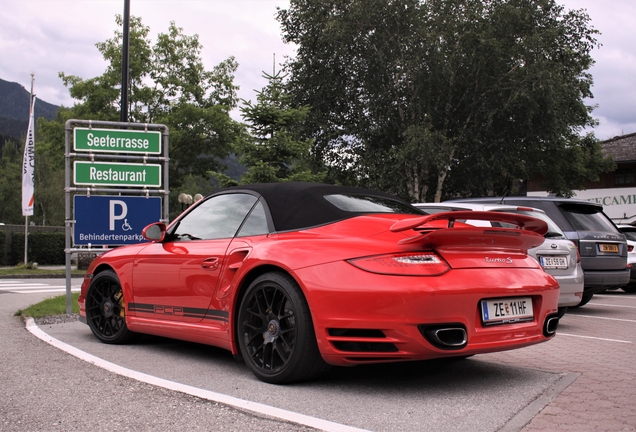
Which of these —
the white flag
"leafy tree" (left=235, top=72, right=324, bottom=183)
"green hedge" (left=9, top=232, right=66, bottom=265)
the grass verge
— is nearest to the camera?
the grass verge

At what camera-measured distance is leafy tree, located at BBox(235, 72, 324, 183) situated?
1411 centimetres

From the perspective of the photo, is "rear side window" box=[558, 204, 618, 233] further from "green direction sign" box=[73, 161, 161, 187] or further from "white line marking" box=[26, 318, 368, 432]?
"white line marking" box=[26, 318, 368, 432]

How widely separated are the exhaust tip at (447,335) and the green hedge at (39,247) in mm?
31086

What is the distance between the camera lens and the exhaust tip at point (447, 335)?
4105 millimetres

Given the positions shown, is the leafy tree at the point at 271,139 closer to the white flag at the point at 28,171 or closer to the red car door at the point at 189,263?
the red car door at the point at 189,263

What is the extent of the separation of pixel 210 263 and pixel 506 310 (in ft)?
7.18

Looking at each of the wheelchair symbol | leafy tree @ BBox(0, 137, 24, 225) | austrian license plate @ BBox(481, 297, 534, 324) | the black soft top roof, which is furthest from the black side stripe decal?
leafy tree @ BBox(0, 137, 24, 225)

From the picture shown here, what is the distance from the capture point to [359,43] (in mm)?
30953

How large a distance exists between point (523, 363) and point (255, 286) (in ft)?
7.78

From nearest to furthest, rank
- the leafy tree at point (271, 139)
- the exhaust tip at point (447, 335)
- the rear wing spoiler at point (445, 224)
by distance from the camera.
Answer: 1. the exhaust tip at point (447, 335)
2. the rear wing spoiler at point (445, 224)
3. the leafy tree at point (271, 139)

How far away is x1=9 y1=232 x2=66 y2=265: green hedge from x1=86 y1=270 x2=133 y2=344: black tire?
27.4m

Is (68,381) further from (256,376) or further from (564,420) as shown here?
(564,420)

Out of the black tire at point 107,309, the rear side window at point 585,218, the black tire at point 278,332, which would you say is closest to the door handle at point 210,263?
the black tire at point 278,332

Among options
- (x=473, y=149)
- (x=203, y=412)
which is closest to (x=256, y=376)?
(x=203, y=412)
